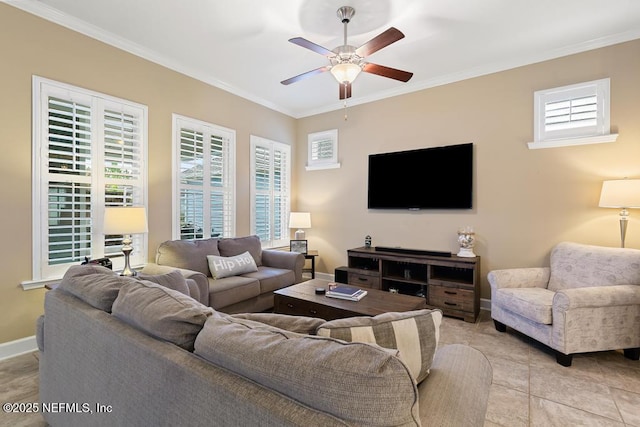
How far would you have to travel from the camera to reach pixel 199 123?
150 inches

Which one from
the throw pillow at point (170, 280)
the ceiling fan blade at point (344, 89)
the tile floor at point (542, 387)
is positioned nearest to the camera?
the tile floor at point (542, 387)

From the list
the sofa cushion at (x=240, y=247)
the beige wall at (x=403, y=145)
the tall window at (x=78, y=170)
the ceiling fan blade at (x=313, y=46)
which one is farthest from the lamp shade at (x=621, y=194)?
the tall window at (x=78, y=170)

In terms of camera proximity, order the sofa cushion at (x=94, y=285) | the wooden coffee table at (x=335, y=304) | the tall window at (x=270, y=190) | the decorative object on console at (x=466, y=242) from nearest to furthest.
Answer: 1. the sofa cushion at (x=94, y=285)
2. the wooden coffee table at (x=335, y=304)
3. the decorative object on console at (x=466, y=242)
4. the tall window at (x=270, y=190)

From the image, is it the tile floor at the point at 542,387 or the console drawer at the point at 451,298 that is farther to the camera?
the console drawer at the point at 451,298

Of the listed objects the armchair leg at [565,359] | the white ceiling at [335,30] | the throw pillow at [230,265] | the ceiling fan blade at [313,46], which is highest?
the white ceiling at [335,30]

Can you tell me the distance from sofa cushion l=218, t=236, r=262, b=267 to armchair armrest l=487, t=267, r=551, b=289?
2754mm

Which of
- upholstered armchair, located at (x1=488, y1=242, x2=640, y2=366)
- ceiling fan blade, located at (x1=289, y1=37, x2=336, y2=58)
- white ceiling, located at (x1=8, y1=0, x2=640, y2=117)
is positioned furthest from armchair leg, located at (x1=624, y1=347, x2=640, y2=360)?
ceiling fan blade, located at (x1=289, y1=37, x2=336, y2=58)

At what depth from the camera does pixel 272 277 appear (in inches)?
137

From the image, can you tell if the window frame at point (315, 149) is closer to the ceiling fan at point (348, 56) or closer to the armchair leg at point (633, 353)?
the ceiling fan at point (348, 56)

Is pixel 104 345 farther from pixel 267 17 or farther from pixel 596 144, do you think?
pixel 596 144

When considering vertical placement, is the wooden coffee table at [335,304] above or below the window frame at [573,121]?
below

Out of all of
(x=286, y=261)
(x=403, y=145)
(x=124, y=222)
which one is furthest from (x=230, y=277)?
(x=403, y=145)

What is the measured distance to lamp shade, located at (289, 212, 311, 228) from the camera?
15.6 ft

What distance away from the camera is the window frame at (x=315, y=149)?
4906mm
